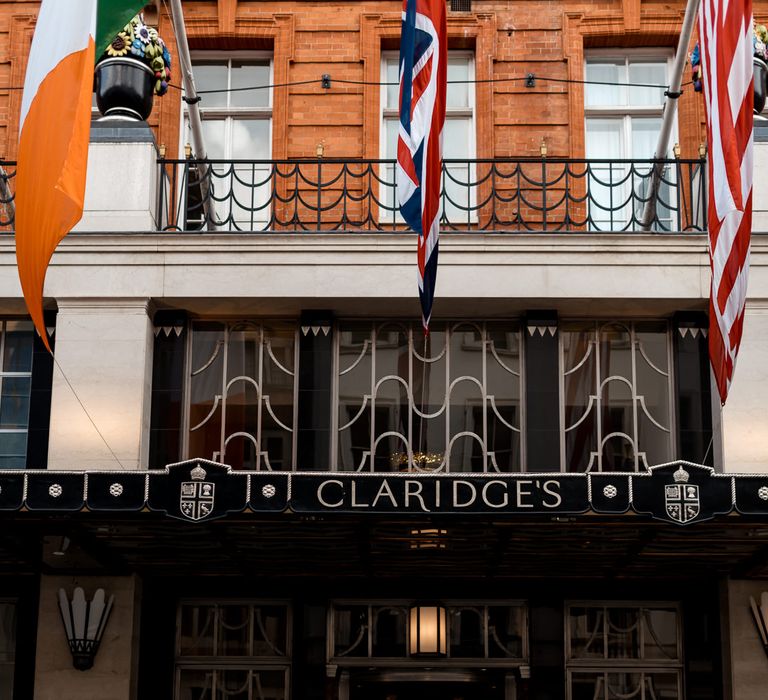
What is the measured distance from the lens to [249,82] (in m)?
18.4

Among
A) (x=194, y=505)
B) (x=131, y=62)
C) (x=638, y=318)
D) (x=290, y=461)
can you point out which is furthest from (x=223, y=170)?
(x=194, y=505)

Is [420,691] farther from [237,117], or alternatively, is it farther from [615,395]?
[237,117]

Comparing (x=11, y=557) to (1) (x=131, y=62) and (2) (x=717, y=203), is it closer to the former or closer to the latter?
(1) (x=131, y=62)

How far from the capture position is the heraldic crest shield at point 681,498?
11969mm

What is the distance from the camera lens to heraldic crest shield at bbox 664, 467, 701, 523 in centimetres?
1197

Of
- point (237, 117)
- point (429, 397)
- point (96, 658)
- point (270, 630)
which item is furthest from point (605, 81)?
point (96, 658)

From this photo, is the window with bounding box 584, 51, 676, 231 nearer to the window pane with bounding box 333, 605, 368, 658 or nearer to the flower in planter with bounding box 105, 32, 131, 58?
the window pane with bounding box 333, 605, 368, 658

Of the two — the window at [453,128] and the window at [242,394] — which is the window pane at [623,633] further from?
the window at [453,128]

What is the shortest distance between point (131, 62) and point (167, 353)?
10.9 feet

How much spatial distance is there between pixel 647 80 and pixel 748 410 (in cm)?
536

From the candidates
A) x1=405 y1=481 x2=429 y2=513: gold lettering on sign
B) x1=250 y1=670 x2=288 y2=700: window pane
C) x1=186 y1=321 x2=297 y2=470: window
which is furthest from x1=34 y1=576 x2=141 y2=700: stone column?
x1=405 y1=481 x2=429 y2=513: gold lettering on sign

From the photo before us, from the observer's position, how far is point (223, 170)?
1780cm

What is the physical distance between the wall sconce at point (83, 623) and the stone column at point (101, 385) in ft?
4.59

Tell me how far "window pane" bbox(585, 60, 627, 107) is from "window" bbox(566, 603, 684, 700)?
657 centimetres
